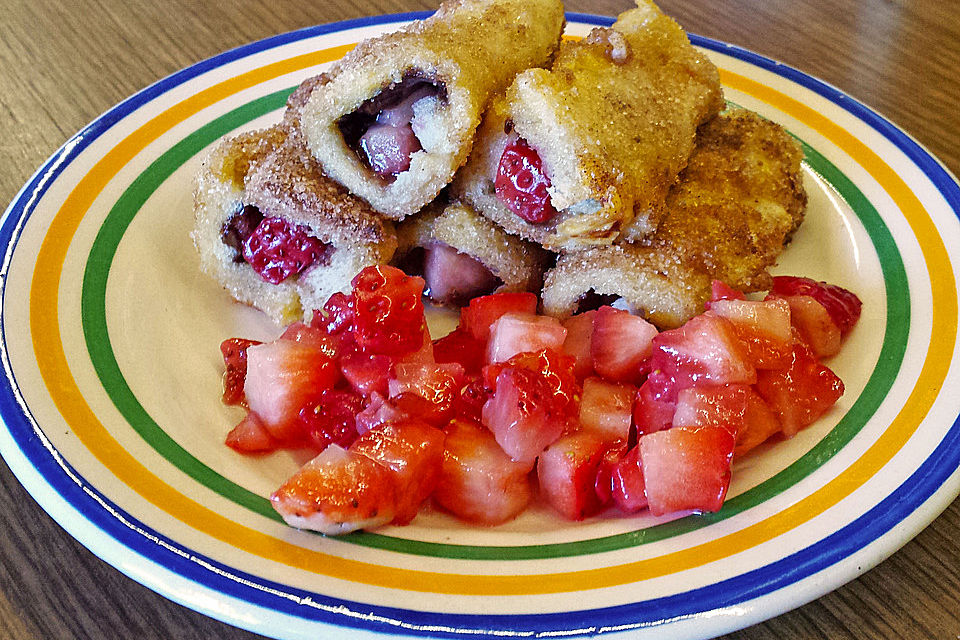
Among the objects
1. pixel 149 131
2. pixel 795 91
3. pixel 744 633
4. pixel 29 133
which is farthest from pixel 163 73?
pixel 744 633

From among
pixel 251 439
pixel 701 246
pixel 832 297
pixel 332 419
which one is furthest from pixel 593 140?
pixel 251 439

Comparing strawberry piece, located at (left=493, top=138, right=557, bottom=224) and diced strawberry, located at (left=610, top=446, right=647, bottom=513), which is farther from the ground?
strawberry piece, located at (left=493, top=138, right=557, bottom=224)

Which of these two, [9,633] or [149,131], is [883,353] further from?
[149,131]

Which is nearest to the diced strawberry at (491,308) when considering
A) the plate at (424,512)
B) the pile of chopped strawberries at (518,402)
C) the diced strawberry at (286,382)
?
the pile of chopped strawberries at (518,402)

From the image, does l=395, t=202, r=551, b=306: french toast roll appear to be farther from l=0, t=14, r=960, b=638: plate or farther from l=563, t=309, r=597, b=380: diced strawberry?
l=0, t=14, r=960, b=638: plate

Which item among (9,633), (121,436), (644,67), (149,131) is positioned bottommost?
(9,633)

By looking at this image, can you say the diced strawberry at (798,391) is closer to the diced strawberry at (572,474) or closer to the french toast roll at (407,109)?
the diced strawberry at (572,474)

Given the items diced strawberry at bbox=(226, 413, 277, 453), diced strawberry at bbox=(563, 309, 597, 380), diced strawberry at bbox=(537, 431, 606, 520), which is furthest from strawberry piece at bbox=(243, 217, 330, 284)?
diced strawberry at bbox=(537, 431, 606, 520)

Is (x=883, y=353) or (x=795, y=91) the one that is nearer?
(x=883, y=353)
